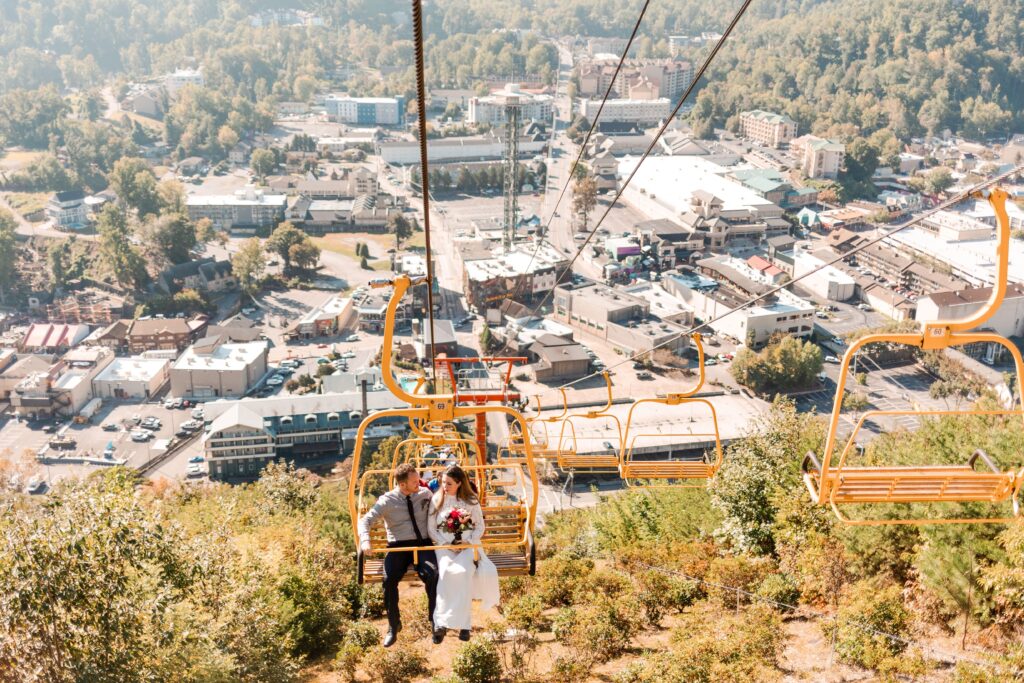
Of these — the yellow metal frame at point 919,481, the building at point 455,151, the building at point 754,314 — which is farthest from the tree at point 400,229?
the yellow metal frame at point 919,481

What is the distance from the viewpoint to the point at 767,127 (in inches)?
1529

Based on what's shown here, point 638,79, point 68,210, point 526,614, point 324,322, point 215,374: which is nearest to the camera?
point 526,614

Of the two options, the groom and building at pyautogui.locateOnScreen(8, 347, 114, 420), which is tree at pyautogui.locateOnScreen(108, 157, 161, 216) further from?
the groom

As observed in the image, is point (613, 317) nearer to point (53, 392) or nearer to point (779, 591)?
point (53, 392)

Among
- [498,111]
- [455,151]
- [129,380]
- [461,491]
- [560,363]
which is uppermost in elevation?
[461,491]

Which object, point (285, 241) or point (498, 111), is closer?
point (285, 241)

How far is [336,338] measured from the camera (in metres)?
19.8

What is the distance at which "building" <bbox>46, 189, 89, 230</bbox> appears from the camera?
29922 millimetres

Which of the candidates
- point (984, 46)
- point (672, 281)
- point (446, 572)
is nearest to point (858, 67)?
point (984, 46)

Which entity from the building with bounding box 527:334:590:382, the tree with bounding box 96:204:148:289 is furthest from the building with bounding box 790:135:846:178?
the tree with bounding box 96:204:148:289

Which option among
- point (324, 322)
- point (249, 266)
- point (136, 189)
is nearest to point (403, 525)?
point (324, 322)

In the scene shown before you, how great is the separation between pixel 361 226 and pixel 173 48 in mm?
40441

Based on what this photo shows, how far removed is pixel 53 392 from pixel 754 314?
1471cm

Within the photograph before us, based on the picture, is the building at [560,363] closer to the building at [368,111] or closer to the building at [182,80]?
the building at [368,111]
